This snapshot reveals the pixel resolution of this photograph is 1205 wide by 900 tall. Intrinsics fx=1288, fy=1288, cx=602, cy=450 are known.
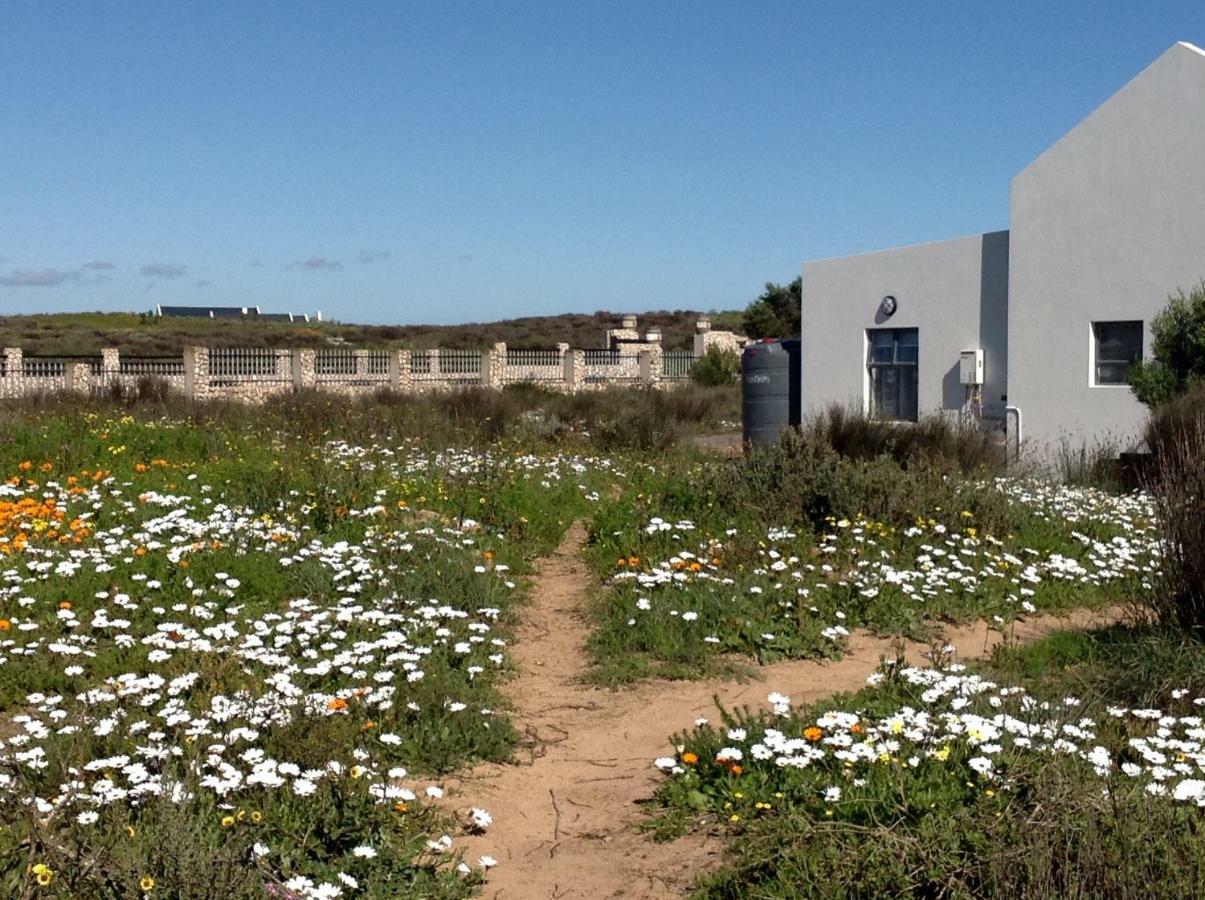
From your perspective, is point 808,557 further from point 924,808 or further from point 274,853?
point 274,853

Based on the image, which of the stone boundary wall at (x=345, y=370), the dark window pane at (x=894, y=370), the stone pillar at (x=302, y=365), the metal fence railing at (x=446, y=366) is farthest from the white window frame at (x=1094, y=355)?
the stone pillar at (x=302, y=365)

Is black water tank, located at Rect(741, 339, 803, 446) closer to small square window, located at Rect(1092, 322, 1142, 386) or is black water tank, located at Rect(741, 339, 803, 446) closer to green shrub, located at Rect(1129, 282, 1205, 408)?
small square window, located at Rect(1092, 322, 1142, 386)

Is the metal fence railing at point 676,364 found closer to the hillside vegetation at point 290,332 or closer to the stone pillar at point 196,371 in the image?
the stone pillar at point 196,371

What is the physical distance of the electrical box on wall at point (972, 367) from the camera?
20375mm

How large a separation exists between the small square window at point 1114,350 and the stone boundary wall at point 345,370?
60.1ft

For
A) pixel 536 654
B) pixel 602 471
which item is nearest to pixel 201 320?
pixel 602 471

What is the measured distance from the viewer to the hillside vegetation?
2667 inches

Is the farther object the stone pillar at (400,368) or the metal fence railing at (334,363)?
the metal fence railing at (334,363)

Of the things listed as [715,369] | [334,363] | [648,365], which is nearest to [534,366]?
[648,365]

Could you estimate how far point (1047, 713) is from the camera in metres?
5.87

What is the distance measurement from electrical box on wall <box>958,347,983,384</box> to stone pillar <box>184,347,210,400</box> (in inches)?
875

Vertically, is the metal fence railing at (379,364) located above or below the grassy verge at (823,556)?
above

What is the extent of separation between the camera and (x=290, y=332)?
77.1m

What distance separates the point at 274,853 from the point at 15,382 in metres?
33.7
